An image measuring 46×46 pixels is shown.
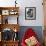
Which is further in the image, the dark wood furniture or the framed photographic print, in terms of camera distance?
the framed photographic print

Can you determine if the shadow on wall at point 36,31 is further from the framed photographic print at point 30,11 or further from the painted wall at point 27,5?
the framed photographic print at point 30,11

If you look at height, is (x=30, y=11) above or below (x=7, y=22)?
above

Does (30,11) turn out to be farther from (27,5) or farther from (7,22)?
(7,22)

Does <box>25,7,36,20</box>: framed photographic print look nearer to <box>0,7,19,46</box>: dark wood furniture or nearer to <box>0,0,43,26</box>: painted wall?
<box>0,0,43,26</box>: painted wall

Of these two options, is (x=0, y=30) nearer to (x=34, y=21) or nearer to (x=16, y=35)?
(x=16, y=35)

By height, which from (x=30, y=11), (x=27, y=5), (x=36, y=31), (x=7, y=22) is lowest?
(x=36, y=31)

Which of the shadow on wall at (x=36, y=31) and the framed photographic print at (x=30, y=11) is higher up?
the framed photographic print at (x=30, y=11)

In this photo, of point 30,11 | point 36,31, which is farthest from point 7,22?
point 36,31

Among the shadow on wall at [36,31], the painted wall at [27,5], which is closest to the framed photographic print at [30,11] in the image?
the painted wall at [27,5]

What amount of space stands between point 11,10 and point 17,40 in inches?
43.9

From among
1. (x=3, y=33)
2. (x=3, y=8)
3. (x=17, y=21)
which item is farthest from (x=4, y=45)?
(x=3, y=8)

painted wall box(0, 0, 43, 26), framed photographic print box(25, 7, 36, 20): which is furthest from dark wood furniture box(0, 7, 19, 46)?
framed photographic print box(25, 7, 36, 20)

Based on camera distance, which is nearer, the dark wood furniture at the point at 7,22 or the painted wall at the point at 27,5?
the dark wood furniture at the point at 7,22

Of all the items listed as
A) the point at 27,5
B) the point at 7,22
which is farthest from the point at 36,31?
the point at 7,22
